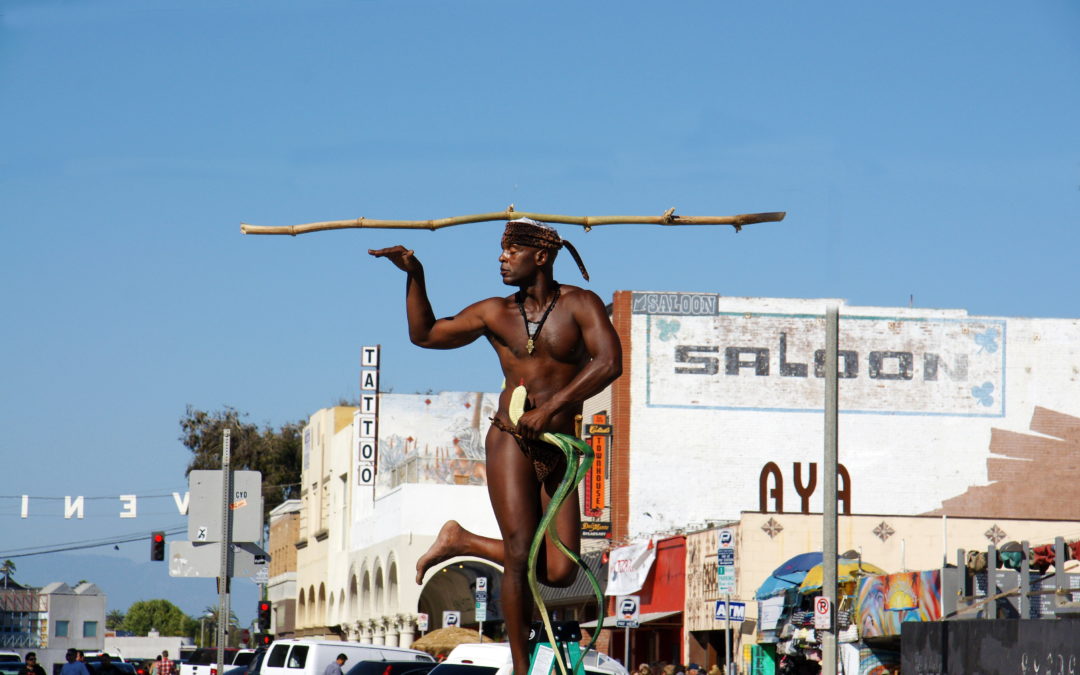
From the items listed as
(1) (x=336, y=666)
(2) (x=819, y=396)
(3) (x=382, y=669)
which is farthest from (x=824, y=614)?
(2) (x=819, y=396)

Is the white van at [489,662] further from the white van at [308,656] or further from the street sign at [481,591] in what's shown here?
the street sign at [481,591]

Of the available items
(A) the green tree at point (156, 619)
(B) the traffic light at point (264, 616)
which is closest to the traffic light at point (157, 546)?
(B) the traffic light at point (264, 616)

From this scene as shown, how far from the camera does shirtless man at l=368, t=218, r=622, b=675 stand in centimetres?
727

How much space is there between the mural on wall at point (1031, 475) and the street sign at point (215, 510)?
2801 cm

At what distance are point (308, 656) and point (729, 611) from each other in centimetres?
591

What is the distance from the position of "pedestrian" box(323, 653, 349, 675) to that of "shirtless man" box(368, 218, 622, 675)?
13.7m

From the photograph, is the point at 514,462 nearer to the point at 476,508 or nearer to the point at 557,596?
the point at 557,596

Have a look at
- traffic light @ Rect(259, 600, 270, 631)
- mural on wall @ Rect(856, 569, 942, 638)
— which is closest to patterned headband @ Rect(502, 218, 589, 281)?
mural on wall @ Rect(856, 569, 942, 638)

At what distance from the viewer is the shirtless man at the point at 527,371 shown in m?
7.27

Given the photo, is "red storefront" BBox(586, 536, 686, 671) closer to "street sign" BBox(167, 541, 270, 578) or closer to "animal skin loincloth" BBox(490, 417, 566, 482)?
"street sign" BBox(167, 541, 270, 578)

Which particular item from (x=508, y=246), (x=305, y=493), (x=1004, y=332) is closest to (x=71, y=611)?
(x=305, y=493)

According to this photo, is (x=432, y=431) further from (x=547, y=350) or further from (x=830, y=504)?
(x=547, y=350)

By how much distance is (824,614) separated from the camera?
20625 mm

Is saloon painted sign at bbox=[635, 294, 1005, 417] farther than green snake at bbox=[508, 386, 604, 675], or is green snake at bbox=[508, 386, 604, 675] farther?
saloon painted sign at bbox=[635, 294, 1005, 417]
